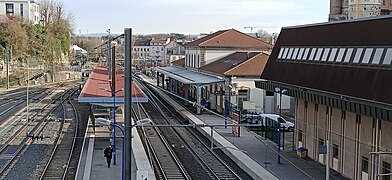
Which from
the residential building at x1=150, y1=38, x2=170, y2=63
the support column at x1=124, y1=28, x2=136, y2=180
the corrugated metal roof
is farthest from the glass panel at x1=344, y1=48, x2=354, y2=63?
the residential building at x1=150, y1=38, x2=170, y2=63

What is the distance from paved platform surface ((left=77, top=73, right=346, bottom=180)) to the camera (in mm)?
21359

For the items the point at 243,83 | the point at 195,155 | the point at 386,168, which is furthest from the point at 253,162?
the point at 243,83

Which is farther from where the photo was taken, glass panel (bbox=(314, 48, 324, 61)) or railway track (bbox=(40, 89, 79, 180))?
glass panel (bbox=(314, 48, 324, 61))

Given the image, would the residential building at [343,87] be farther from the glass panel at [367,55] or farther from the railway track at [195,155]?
the railway track at [195,155]

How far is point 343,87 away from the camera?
63.9 ft

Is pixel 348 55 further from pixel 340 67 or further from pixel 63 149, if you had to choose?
pixel 63 149

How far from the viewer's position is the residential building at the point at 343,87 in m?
17.6

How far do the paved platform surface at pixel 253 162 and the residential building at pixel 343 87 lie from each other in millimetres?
803

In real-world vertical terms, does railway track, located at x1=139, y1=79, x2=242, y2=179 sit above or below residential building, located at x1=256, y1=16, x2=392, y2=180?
below

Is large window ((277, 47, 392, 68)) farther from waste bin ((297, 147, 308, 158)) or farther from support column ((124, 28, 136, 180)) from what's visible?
support column ((124, 28, 136, 180))

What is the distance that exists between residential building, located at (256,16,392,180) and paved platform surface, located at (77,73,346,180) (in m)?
0.80

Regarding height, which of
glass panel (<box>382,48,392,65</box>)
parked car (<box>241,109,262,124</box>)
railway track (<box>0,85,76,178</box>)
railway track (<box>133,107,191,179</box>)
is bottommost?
railway track (<box>133,107,191,179</box>)

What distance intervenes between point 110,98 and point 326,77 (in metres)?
11.2

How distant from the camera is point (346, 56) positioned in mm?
20406
